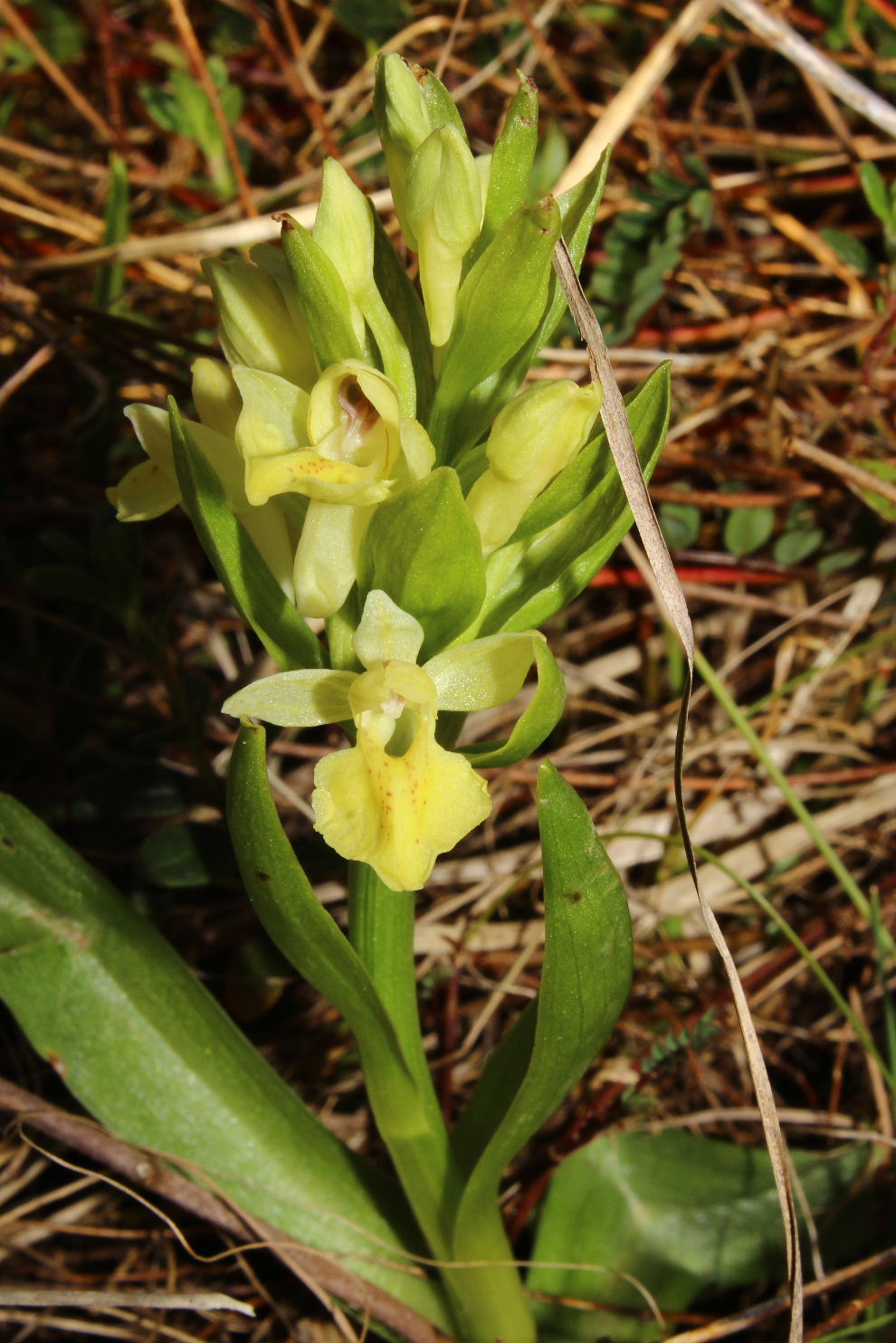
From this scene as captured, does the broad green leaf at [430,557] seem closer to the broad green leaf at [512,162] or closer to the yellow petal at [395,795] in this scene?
the yellow petal at [395,795]

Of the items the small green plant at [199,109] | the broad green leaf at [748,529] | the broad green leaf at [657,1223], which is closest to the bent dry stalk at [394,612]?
the broad green leaf at [657,1223]

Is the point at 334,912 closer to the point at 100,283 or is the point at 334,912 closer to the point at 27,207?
the point at 100,283

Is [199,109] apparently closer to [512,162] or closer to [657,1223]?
[512,162]

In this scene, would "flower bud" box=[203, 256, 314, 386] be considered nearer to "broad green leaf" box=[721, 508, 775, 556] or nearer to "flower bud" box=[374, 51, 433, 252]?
"flower bud" box=[374, 51, 433, 252]

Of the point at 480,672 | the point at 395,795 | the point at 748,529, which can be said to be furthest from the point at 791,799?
the point at 395,795

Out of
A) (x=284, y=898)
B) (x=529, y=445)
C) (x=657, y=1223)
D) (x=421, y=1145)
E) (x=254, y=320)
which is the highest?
(x=254, y=320)

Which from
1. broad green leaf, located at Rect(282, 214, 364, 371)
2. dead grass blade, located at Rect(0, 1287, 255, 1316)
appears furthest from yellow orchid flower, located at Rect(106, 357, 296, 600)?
dead grass blade, located at Rect(0, 1287, 255, 1316)

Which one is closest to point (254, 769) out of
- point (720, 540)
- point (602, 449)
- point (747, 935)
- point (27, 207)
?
point (602, 449)
